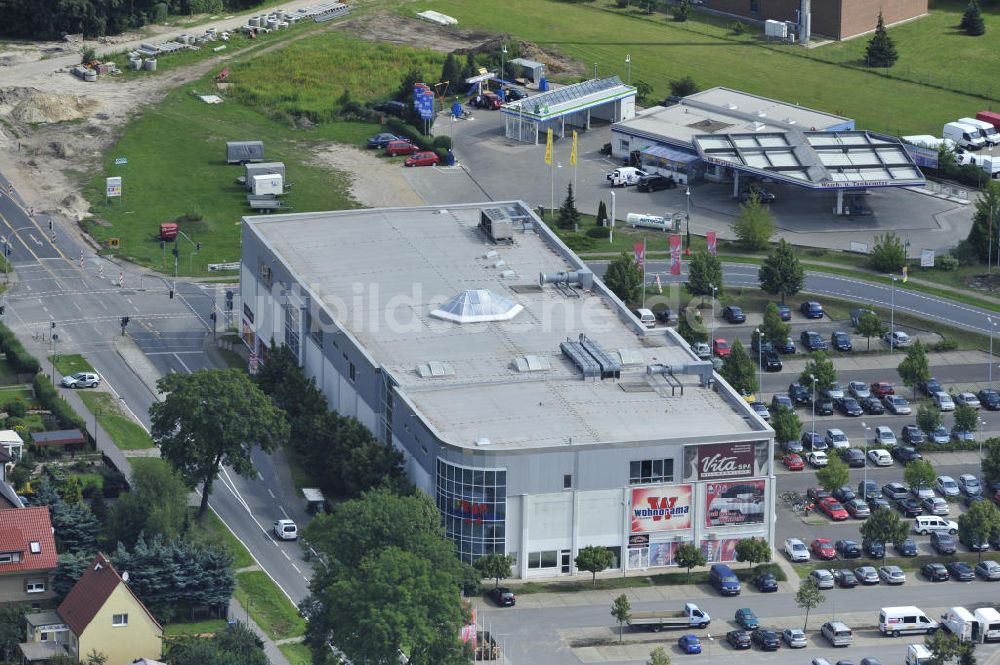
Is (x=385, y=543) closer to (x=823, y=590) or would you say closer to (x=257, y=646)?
(x=257, y=646)

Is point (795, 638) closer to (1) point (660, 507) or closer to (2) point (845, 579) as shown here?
(2) point (845, 579)

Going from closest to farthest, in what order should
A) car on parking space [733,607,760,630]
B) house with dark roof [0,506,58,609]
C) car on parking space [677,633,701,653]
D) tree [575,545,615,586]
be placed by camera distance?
car on parking space [677,633,701,653] → house with dark roof [0,506,58,609] → car on parking space [733,607,760,630] → tree [575,545,615,586]

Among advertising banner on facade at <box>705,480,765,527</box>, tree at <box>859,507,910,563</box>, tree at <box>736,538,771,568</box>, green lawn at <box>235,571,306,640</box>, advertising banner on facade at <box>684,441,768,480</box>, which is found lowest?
green lawn at <box>235,571,306,640</box>

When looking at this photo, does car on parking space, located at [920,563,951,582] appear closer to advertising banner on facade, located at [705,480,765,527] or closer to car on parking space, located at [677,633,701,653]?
advertising banner on facade, located at [705,480,765,527]

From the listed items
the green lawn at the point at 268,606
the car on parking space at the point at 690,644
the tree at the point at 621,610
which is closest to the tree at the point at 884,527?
the car on parking space at the point at 690,644

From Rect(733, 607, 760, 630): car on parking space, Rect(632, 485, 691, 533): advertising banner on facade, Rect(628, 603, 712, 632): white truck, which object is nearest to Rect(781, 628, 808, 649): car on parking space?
Rect(733, 607, 760, 630): car on parking space
